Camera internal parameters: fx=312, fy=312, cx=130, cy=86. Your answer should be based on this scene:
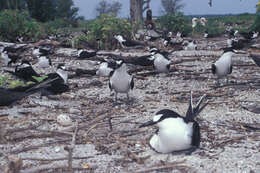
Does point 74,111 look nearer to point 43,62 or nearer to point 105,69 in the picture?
point 105,69

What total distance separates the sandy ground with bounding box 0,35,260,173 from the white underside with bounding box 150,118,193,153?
0.27 feet

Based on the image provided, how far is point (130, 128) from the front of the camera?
3.74 metres

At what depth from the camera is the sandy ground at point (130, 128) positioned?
9.18ft

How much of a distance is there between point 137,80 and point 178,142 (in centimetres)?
392

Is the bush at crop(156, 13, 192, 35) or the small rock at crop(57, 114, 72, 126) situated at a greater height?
the bush at crop(156, 13, 192, 35)

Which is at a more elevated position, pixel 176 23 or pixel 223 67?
pixel 176 23

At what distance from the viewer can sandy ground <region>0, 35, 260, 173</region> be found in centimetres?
280

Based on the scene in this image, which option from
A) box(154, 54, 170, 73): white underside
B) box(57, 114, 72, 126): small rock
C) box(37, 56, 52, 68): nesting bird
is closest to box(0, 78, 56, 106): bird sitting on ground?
box(57, 114, 72, 126): small rock

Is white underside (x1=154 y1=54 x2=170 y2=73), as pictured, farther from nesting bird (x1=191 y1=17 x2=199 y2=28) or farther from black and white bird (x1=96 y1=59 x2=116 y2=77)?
nesting bird (x1=191 y1=17 x2=199 y2=28)

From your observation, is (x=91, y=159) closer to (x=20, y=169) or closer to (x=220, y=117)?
(x=20, y=169)

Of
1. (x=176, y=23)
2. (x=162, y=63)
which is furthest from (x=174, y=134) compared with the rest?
(x=176, y=23)

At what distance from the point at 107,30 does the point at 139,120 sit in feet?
23.8

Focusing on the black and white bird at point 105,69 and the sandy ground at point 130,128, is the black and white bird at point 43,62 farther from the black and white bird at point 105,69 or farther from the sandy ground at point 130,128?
the sandy ground at point 130,128

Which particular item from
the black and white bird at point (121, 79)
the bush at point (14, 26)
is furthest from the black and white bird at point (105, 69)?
the bush at point (14, 26)
